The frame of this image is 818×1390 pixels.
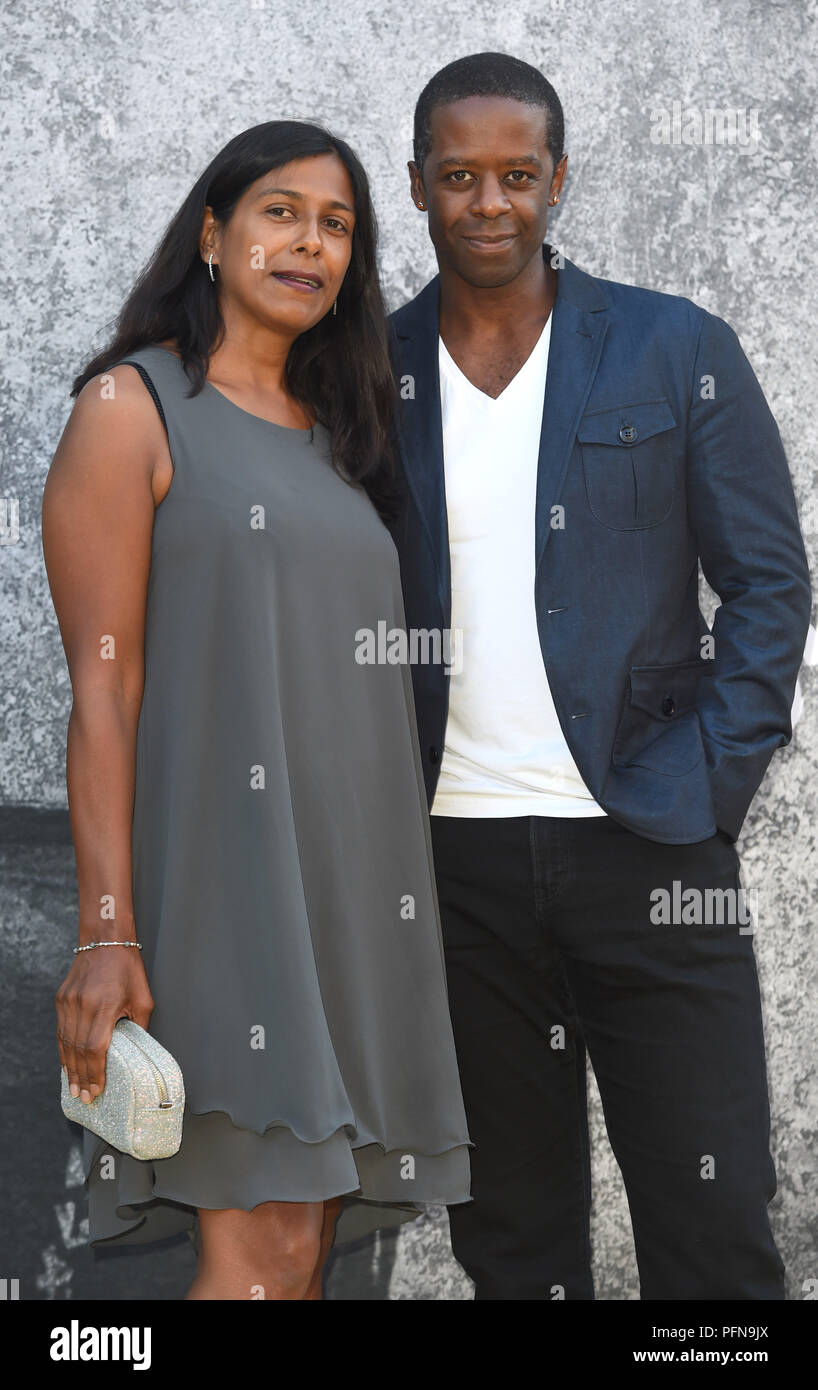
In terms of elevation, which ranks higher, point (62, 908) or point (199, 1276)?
point (62, 908)

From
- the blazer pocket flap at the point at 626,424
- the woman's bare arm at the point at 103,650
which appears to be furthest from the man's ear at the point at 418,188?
the woman's bare arm at the point at 103,650

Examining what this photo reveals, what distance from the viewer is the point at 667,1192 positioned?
8.64 ft

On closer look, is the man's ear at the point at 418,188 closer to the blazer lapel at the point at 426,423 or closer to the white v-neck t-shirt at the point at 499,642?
the blazer lapel at the point at 426,423

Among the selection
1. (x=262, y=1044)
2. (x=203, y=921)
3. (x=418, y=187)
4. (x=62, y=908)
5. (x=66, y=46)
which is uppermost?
(x=66, y=46)

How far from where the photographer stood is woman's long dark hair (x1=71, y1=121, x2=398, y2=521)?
2447mm

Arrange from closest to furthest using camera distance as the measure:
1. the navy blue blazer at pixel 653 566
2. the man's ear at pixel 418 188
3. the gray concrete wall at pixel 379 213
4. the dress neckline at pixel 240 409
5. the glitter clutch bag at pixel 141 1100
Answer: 1. the glitter clutch bag at pixel 141 1100
2. the dress neckline at pixel 240 409
3. the navy blue blazer at pixel 653 566
4. the man's ear at pixel 418 188
5. the gray concrete wall at pixel 379 213

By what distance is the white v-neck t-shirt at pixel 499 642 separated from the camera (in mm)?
2650

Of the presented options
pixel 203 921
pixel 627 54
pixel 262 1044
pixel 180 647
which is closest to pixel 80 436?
pixel 180 647

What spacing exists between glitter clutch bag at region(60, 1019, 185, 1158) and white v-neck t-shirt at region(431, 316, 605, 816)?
880mm

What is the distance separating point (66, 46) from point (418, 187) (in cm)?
98

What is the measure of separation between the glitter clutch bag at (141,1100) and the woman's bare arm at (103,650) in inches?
3.7

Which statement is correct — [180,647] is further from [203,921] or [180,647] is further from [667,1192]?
[667,1192]

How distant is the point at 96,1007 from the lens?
6.81ft

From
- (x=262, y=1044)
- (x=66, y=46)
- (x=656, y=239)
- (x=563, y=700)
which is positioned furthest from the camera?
(x=656, y=239)
